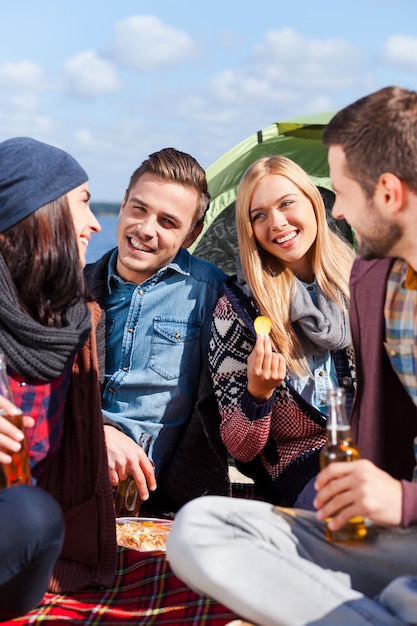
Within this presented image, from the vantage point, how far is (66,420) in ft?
10.9

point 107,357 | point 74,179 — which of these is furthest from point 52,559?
point 107,357

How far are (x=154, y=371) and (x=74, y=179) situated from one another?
48.0 inches

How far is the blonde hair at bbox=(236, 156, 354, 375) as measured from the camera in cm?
398

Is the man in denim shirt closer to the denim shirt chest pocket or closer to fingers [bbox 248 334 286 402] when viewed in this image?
the denim shirt chest pocket

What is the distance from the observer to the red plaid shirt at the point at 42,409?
3.10m

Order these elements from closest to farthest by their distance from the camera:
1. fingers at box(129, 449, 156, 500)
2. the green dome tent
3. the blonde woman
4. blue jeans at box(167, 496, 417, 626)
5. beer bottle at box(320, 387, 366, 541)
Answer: blue jeans at box(167, 496, 417, 626) < beer bottle at box(320, 387, 366, 541) < fingers at box(129, 449, 156, 500) < the blonde woman < the green dome tent

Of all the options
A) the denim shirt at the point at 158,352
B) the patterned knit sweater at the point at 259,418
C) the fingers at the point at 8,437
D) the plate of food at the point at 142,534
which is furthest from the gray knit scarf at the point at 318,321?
the fingers at the point at 8,437

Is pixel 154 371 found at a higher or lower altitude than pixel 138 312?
lower

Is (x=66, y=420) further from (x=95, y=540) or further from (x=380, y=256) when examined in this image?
(x=380, y=256)

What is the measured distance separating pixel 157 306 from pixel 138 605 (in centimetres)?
147

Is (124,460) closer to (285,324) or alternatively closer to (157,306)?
(157,306)

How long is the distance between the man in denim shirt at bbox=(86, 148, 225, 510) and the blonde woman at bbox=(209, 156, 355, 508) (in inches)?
7.3

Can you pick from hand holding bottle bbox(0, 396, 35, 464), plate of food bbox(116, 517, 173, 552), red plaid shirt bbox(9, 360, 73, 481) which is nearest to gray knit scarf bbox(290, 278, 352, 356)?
plate of food bbox(116, 517, 173, 552)

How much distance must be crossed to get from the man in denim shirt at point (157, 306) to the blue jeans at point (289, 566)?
1.43 metres
